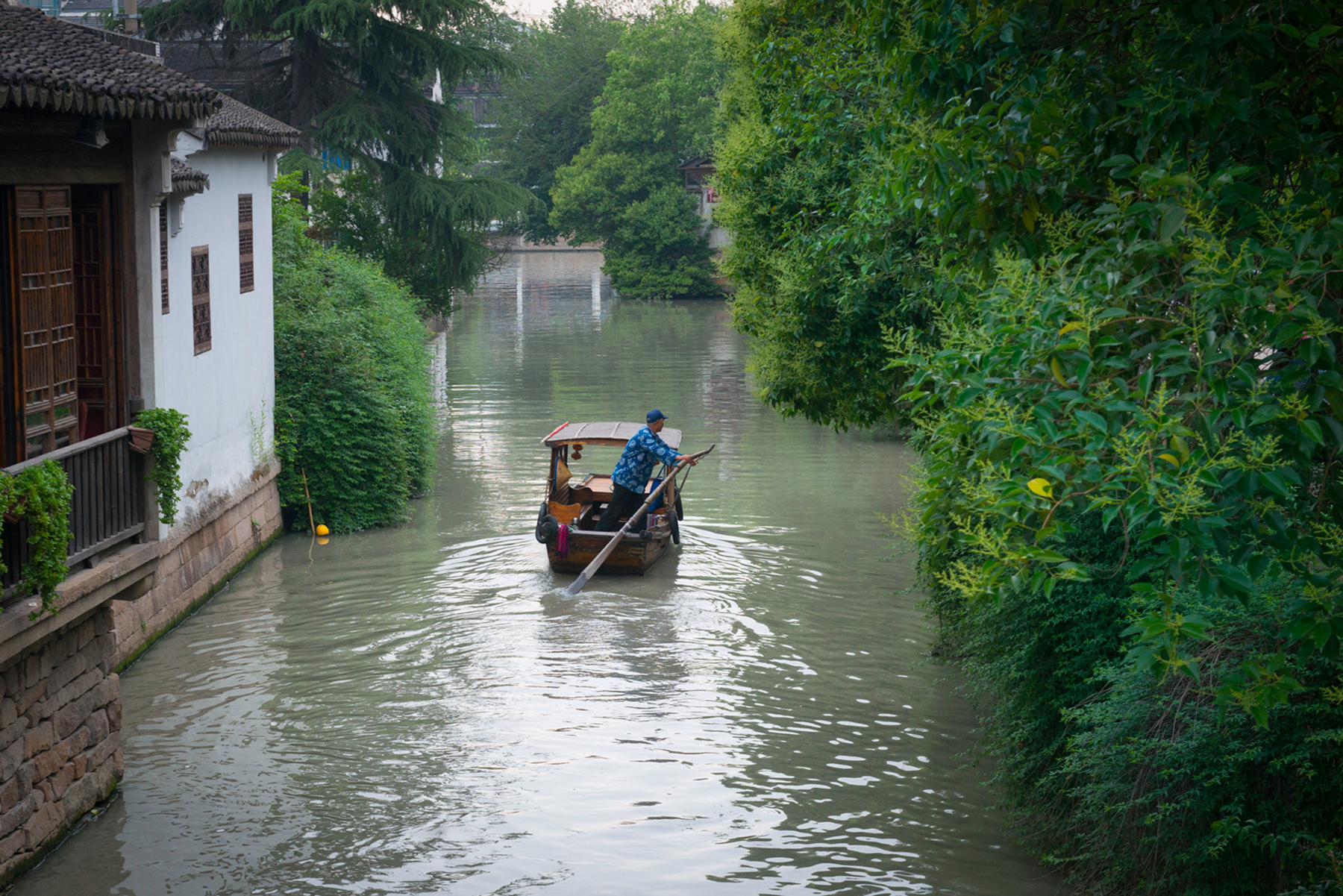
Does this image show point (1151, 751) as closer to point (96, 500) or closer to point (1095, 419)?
point (1095, 419)

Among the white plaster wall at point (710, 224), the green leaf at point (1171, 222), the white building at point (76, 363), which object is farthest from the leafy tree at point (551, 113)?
the green leaf at point (1171, 222)

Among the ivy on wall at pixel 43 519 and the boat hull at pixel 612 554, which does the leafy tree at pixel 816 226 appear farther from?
the ivy on wall at pixel 43 519

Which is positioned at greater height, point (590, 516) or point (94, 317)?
point (94, 317)

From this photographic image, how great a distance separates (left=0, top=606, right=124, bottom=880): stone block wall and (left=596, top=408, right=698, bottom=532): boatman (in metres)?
7.32

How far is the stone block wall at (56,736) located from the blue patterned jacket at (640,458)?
757 cm

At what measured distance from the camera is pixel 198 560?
14.6 m

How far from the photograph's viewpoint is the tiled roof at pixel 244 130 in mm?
14484

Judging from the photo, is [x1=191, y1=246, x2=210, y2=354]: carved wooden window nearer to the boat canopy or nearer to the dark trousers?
the boat canopy

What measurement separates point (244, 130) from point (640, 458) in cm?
616

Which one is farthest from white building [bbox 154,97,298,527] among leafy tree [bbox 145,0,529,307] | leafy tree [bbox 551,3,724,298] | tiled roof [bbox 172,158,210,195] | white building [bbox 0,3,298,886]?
leafy tree [bbox 551,3,724,298]

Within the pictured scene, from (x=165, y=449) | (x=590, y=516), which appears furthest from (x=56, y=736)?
(x=590, y=516)

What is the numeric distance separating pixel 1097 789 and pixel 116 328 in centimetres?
733

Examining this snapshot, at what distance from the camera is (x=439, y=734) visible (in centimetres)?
1085

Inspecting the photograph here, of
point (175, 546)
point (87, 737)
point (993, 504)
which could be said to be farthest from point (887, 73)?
point (175, 546)
